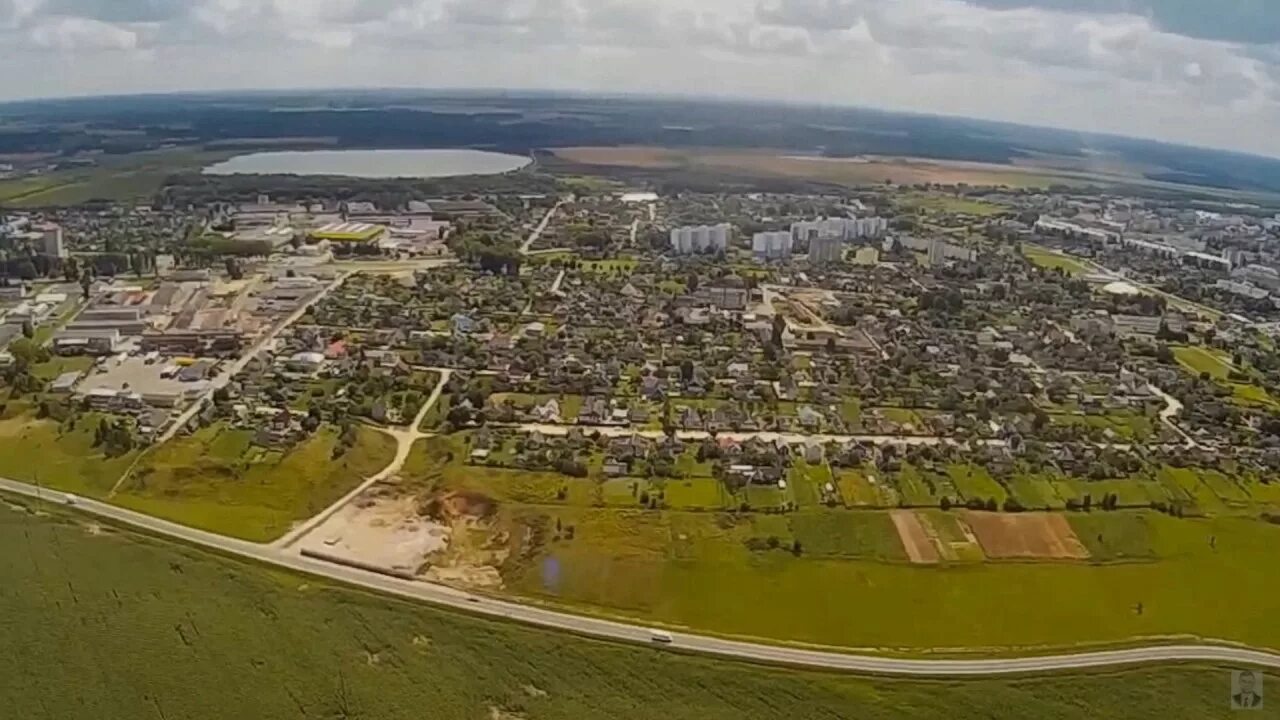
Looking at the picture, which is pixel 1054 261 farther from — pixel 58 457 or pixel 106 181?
pixel 106 181

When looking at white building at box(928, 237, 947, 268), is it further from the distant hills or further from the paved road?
the distant hills

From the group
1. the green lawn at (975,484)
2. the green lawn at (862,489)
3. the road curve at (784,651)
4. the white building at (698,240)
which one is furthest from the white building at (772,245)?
the road curve at (784,651)

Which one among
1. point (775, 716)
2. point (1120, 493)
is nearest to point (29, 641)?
point (775, 716)

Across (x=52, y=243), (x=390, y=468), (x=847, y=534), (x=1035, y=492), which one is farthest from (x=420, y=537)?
(x=52, y=243)

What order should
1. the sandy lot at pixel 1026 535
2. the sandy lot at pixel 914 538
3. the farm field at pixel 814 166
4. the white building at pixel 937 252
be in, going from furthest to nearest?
1. the farm field at pixel 814 166
2. the white building at pixel 937 252
3. the sandy lot at pixel 1026 535
4. the sandy lot at pixel 914 538

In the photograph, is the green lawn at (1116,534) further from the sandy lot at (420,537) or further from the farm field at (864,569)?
the sandy lot at (420,537)

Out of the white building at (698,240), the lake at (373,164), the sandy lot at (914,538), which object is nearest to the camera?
the sandy lot at (914,538)

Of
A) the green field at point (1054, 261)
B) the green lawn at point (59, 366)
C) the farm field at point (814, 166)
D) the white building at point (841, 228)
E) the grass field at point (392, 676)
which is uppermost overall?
the farm field at point (814, 166)

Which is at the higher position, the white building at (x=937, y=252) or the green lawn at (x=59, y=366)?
the white building at (x=937, y=252)
